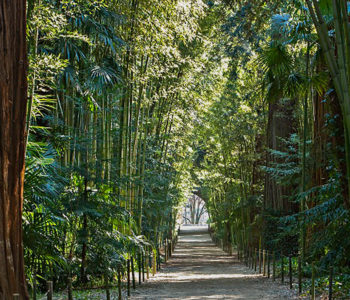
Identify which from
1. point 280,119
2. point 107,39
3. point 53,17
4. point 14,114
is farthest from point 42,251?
point 280,119

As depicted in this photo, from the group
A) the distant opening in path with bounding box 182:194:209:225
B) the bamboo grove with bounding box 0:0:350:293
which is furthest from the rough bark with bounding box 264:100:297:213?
the distant opening in path with bounding box 182:194:209:225

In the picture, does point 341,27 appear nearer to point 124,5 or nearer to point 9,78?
point 9,78

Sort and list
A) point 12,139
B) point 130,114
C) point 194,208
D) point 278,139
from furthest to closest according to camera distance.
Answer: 1. point 194,208
2. point 278,139
3. point 130,114
4. point 12,139

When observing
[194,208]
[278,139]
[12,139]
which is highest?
[278,139]

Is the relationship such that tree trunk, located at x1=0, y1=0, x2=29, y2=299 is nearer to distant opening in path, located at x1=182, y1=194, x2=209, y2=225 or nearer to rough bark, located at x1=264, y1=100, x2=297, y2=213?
rough bark, located at x1=264, y1=100, x2=297, y2=213

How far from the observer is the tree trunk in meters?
4.35

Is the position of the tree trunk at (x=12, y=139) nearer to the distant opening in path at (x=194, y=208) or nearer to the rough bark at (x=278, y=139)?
Answer: the rough bark at (x=278, y=139)

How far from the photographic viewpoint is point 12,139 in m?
4.48

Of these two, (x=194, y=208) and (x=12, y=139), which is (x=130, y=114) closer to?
(x=12, y=139)

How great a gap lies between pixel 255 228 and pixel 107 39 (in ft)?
39.0

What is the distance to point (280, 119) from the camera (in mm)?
16562

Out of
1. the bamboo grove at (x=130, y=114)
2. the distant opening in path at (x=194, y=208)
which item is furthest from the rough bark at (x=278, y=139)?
the distant opening in path at (x=194, y=208)

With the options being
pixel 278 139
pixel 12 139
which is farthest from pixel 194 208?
pixel 12 139

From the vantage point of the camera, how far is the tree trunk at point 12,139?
4348 millimetres
